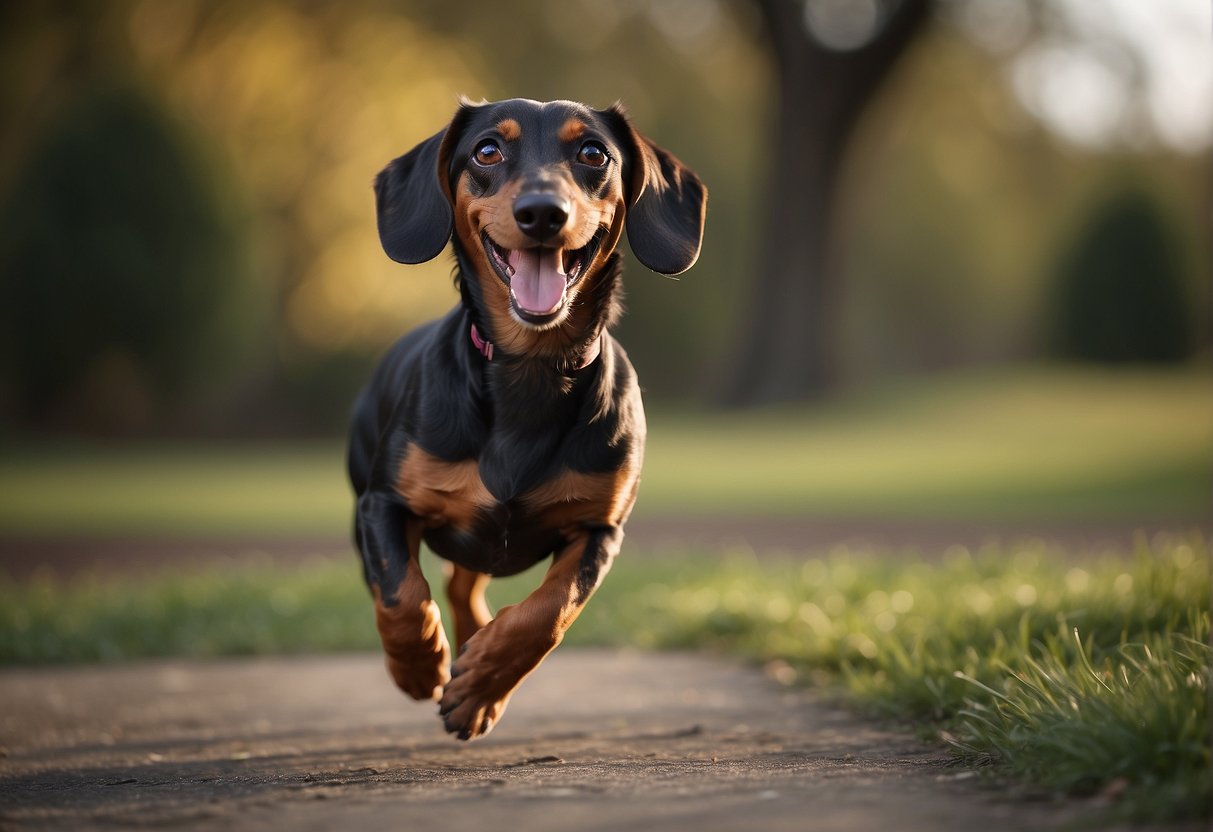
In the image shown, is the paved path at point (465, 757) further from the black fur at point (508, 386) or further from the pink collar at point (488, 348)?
the pink collar at point (488, 348)

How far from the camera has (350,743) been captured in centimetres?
392

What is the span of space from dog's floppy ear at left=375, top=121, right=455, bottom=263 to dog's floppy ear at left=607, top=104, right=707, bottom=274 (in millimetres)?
583

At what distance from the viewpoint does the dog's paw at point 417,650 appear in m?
3.57

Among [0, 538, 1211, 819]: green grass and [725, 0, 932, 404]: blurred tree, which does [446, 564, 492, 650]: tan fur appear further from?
[725, 0, 932, 404]: blurred tree

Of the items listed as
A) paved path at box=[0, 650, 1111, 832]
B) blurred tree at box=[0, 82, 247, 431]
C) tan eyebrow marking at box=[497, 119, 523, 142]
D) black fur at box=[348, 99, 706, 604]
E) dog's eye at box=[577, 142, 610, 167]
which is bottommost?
paved path at box=[0, 650, 1111, 832]

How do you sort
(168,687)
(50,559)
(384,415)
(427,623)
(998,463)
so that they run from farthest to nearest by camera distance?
(998,463) → (50,559) → (168,687) → (384,415) → (427,623)

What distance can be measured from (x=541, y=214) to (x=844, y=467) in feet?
41.5

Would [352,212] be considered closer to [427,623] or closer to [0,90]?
[0,90]

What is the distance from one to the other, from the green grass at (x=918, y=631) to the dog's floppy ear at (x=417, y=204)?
2.07 metres

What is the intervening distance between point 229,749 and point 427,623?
833 millimetres

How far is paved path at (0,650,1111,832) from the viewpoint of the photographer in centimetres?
253

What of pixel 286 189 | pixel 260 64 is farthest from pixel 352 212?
pixel 260 64

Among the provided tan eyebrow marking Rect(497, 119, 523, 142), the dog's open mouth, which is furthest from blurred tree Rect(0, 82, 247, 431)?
the dog's open mouth

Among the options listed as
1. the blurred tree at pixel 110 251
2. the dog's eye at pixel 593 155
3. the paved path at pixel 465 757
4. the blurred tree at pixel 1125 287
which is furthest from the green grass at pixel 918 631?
the blurred tree at pixel 1125 287
